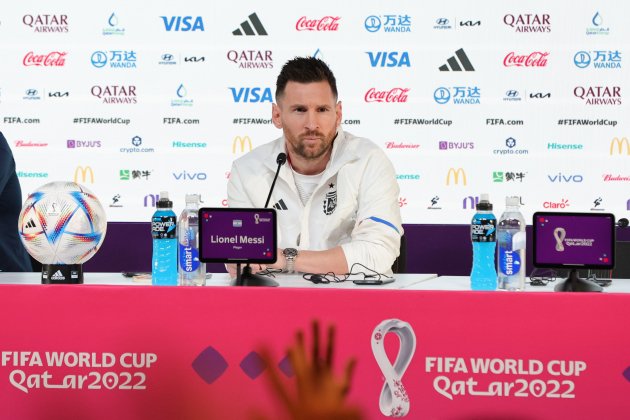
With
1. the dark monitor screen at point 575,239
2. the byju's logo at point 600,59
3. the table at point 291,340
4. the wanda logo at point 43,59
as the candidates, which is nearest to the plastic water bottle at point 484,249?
the dark monitor screen at point 575,239

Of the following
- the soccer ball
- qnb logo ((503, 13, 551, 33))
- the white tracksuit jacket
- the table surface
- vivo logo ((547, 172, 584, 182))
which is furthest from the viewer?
vivo logo ((547, 172, 584, 182))

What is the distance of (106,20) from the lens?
566cm

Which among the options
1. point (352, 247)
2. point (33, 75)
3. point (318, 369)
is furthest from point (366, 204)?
point (33, 75)

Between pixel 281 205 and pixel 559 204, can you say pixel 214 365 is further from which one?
pixel 559 204

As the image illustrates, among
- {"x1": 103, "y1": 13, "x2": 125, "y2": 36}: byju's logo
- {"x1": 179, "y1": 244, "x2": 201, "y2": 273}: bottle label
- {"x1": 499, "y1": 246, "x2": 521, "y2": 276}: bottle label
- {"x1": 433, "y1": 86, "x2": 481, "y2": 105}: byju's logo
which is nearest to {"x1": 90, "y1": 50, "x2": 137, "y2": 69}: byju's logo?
{"x1": 103, "y1": 13, "x2": 125, "y2": 36}: byju's logo

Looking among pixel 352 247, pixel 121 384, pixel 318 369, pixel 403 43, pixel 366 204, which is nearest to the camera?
pixel 318 369

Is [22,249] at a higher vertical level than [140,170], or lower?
lower

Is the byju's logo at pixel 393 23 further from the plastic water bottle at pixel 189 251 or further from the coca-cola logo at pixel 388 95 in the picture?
the plastic water bottle at pixel 189 251

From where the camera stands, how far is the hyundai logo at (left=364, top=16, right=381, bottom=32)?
564cm

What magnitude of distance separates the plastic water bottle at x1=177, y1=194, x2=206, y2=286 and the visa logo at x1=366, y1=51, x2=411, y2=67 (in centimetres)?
332

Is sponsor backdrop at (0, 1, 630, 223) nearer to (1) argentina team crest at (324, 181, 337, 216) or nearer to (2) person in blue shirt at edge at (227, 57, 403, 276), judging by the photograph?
(2) person in blue shirt at edge at (227, 57, 403, 276)

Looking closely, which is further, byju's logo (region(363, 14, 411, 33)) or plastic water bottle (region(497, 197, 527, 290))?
byju's logo (region(363, 14, 411, 33))

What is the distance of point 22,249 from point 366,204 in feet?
4.21

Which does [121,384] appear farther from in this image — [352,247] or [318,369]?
[318,369]
